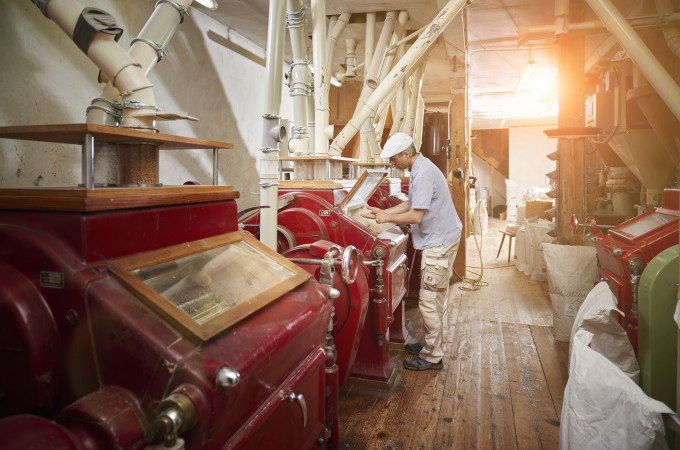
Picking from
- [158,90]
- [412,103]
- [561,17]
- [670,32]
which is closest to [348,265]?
[158,90]

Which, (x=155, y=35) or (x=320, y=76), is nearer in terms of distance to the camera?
(x=155, y=35)

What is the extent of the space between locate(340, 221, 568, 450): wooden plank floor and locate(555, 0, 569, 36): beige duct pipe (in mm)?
2843

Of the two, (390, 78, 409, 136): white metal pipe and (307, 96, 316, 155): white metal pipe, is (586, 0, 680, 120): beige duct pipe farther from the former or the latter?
(390, 78, 409, 136): white metal pipe

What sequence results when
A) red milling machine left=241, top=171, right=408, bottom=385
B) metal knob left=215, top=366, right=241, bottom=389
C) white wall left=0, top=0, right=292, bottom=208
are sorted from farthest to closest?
red milling machine left=241, top=171, right=408, bottom=385 < white wall left=0, top=0, right=292, bottom=208 < metal knob left=215, top=366, right=241, bottom=389

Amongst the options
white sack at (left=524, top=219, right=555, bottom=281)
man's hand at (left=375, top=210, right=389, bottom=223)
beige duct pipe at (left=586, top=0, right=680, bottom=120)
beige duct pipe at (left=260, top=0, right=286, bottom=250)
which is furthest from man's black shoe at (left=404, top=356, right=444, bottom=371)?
white sack at (left=524, top=219, right=555, bottom=281)

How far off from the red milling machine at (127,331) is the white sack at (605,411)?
3.82 ft

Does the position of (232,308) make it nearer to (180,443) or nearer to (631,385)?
(180,443)

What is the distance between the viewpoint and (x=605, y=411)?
5.75 feet

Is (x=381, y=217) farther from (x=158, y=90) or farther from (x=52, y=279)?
(x=52, y=279)

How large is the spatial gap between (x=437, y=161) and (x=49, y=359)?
8663 mm

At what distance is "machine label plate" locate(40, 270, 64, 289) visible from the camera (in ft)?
3.94

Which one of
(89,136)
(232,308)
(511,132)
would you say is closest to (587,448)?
(232,308)

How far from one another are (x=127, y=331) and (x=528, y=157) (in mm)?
14535

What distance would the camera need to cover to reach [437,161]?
363 inches
